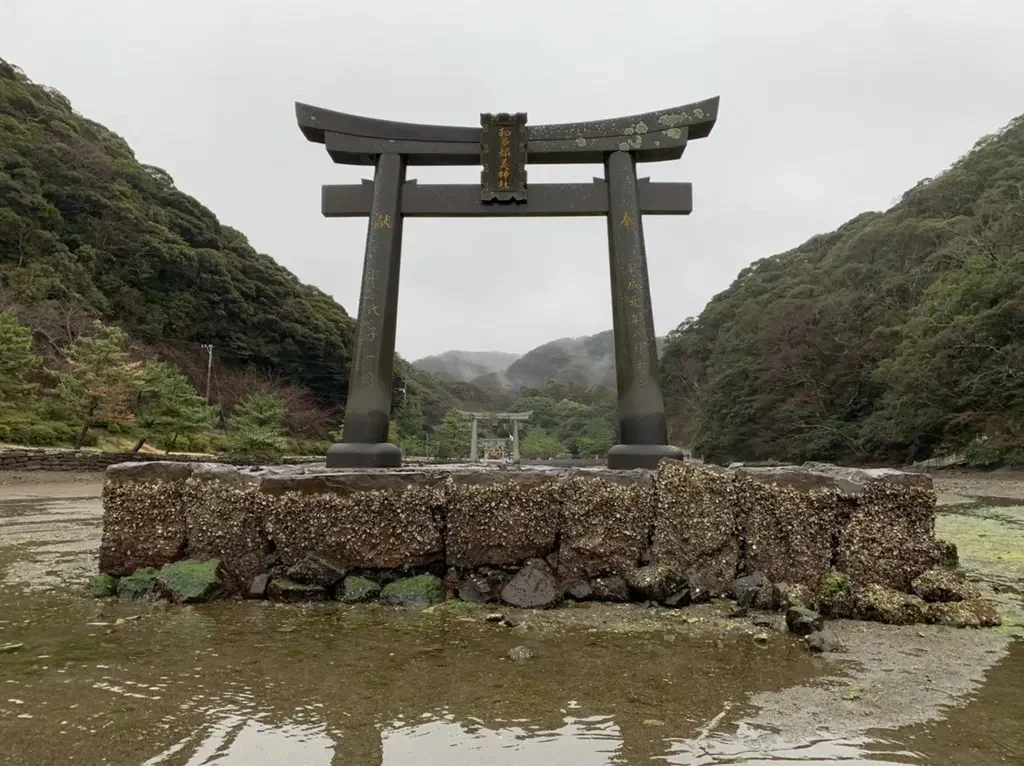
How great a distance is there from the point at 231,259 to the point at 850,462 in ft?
114

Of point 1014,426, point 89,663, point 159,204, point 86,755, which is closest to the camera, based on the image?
point 86,755

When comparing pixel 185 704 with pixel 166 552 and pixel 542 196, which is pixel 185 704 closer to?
pixel 166 552

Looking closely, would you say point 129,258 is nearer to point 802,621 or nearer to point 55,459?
point 55,459

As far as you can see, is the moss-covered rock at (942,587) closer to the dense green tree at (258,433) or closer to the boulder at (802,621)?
the boulder at (802,621)

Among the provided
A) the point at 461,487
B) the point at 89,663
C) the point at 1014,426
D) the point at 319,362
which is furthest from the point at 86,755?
the point at 319,362

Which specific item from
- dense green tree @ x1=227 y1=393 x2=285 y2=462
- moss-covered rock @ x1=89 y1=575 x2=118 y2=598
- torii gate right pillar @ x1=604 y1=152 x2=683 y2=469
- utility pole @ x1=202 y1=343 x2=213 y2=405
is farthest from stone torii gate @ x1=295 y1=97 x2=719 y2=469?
utility pole @ x1=202 y1=343 x2=213 y2=405

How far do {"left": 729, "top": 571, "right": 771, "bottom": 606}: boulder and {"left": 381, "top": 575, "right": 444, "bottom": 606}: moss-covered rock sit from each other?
193 centimetres

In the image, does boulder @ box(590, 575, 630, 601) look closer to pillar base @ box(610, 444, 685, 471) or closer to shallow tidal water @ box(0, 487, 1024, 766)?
shallow tidal water @ box(0, 487, 1024, 766)

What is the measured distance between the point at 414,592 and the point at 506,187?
13.3 feet

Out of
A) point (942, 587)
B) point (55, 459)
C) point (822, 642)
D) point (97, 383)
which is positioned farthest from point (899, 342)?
point (55, 459)

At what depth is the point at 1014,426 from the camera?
58.7 feet

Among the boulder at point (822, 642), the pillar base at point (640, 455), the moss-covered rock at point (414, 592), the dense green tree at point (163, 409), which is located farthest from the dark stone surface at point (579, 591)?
the dense green tree at point (163, 409)

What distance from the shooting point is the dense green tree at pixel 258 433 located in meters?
21.7

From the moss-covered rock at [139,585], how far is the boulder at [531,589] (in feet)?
7.73
